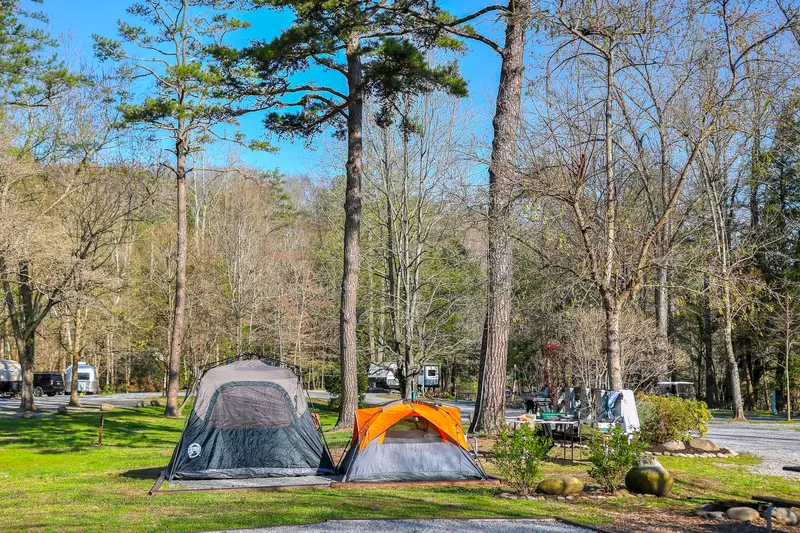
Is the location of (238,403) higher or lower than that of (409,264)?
lower

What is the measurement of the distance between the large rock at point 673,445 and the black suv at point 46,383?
32.9m

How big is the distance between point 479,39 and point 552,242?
4781mm

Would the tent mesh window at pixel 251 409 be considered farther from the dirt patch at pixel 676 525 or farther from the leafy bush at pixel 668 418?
the leafy bush at pixel 668 418

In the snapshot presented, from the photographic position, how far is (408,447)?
9.62m

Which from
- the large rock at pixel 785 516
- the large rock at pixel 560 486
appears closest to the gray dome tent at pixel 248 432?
the large rock at pixel 560 486

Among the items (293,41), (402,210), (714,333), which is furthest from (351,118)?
(714,333)

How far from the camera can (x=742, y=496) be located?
8359 millimetres

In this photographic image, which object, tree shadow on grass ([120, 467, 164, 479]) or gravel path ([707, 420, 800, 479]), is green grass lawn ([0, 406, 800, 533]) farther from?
gravel path ([707, 420, 800, 479])

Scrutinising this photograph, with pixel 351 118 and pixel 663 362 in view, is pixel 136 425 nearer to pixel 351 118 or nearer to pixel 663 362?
pixel 351 118

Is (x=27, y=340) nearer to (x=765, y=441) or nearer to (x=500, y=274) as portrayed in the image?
(x=500, y=274)

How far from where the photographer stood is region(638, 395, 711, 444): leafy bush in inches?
488

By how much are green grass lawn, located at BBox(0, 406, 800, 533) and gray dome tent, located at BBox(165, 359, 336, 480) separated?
30.3 inches

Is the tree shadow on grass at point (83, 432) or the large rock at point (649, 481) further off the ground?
the large rock at point (649, 481)

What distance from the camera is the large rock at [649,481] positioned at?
8.21m
